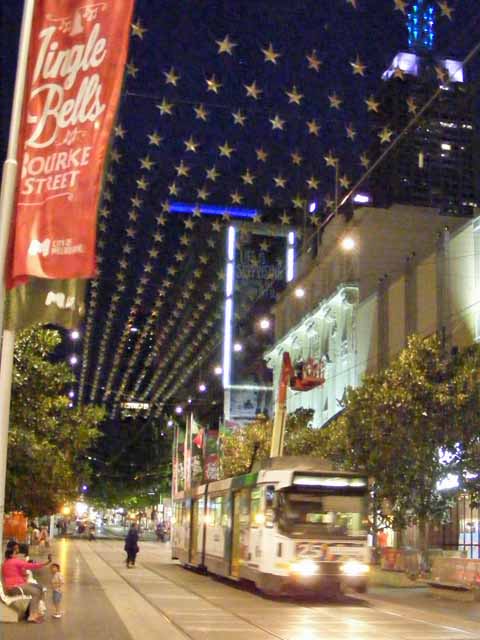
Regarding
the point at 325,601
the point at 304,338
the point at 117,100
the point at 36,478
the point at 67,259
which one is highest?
the point at 304,338

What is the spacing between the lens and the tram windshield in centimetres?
2192

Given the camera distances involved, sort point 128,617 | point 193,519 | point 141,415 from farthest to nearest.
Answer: point 141,415, point 193,519, point 128,617

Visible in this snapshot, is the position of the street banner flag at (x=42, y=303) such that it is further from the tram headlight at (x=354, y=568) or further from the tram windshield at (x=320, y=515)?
the tram headlight at (x=354, y=568)

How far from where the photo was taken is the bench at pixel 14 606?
50.9ft

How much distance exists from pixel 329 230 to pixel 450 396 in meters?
30.8

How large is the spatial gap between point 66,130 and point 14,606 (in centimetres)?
1017

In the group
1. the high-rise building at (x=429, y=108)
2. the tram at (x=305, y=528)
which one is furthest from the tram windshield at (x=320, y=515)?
the high-rise building at (x=429, y=108)

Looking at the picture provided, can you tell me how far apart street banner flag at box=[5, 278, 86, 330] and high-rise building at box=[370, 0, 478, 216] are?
9019mm

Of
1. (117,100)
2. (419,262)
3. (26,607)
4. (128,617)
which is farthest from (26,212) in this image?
(419,262)

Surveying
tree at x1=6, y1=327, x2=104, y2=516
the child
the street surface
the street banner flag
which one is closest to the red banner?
the street banner flag

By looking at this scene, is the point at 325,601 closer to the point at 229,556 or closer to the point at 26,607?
the point at 229,556

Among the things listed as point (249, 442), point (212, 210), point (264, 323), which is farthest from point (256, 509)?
point (212, 210)

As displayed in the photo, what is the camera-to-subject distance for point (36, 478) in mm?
25125

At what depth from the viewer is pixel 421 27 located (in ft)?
54.6
